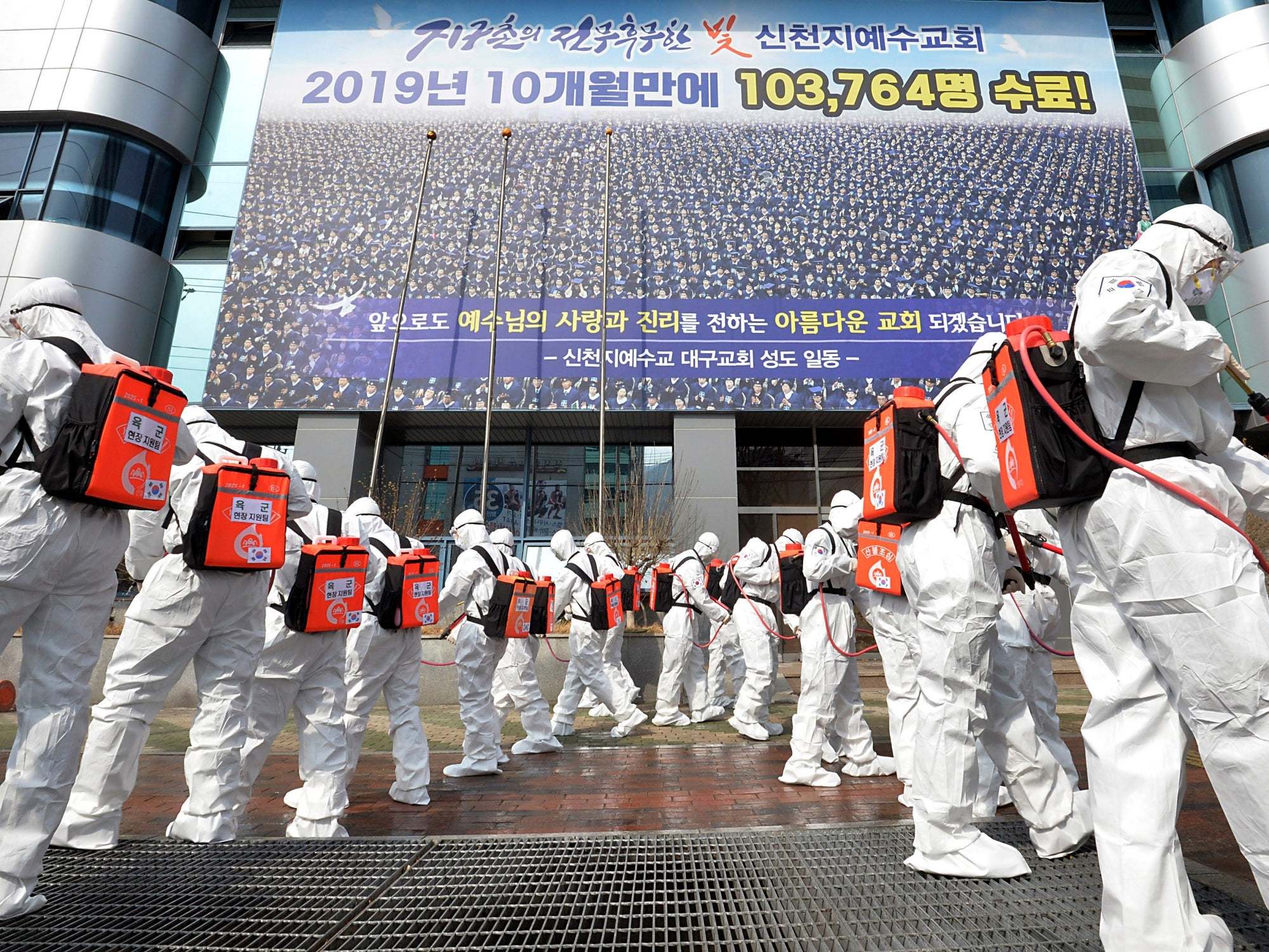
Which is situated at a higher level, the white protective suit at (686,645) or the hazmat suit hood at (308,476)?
the hazmat suit hood at (308,476)

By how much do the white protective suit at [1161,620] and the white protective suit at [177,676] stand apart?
3.69 m

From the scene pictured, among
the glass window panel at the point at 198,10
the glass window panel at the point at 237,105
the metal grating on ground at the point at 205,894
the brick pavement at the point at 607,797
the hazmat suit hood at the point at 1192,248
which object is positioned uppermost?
the glass window panel at the point at 198,10

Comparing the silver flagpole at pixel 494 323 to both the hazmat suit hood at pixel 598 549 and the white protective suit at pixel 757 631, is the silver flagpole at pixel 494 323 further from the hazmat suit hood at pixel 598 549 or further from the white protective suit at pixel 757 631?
the white protective suit at pixel 757 631

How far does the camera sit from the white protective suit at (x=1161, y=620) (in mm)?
1735

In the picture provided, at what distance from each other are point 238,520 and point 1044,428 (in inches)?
140

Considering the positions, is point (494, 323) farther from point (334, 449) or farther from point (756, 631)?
point (756, 631)

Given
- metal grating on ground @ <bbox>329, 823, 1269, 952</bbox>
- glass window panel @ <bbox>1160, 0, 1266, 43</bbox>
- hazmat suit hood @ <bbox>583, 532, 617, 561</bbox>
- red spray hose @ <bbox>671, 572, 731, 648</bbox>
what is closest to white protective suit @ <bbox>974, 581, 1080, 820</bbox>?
metal grating on ground @ <bbox>329, 823, 1269, 952</bbox>

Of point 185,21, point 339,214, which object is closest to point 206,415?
point 339,214

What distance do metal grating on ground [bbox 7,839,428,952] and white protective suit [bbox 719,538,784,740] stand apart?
448 cm

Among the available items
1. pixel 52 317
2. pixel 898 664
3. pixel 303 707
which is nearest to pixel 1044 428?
pixel 898 664

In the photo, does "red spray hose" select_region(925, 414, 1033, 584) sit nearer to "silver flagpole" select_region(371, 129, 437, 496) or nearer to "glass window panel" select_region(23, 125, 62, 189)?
"silver flagpole" select_region(371, 129, 437, 496)

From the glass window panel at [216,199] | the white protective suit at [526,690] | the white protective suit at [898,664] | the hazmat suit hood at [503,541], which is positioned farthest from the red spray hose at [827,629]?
the glass window panel at [216,199]

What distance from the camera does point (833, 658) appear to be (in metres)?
5.30

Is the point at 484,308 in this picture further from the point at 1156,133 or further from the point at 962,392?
the point at 1156,133
